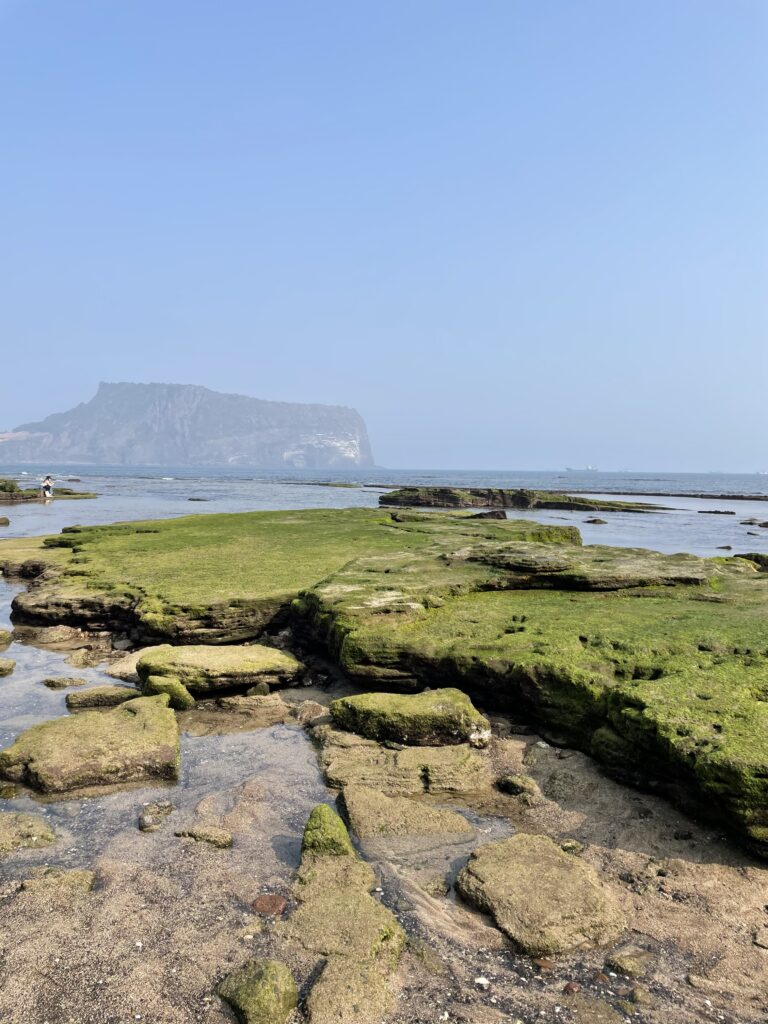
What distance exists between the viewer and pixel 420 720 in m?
9.12

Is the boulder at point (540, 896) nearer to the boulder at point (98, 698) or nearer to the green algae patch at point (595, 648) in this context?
the green algae patch at point (595, 648)

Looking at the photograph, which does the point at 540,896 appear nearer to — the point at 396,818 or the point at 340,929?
the point at 340,929

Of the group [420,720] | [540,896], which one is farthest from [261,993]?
[420,720]

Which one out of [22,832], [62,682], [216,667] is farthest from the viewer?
[62,682]

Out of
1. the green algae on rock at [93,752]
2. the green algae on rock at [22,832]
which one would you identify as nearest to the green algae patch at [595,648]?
the green algae on rock at [93,752]

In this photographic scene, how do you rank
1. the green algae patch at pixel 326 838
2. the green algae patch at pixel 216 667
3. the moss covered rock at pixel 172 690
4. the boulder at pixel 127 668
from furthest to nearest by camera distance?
the boulder at pixel 127 668, the green algae patch at pixel 216 667, the moss covered rock at pixel 172 690, the green algae patch at pixel 326 838

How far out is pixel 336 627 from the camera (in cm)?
1218

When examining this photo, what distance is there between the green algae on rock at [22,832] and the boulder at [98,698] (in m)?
3.48

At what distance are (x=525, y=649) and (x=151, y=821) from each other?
5.90 m

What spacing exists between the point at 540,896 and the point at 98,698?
7.64 meters

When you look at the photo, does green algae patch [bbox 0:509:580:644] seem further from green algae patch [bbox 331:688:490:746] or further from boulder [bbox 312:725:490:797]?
boulder [bbox 312:725:490:797]

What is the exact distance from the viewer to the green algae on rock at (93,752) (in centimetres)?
784

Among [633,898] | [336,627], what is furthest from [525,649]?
[633,898]

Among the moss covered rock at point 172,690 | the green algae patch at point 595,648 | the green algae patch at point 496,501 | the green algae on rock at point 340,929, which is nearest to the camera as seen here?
the green algae on rock at point 340,929
